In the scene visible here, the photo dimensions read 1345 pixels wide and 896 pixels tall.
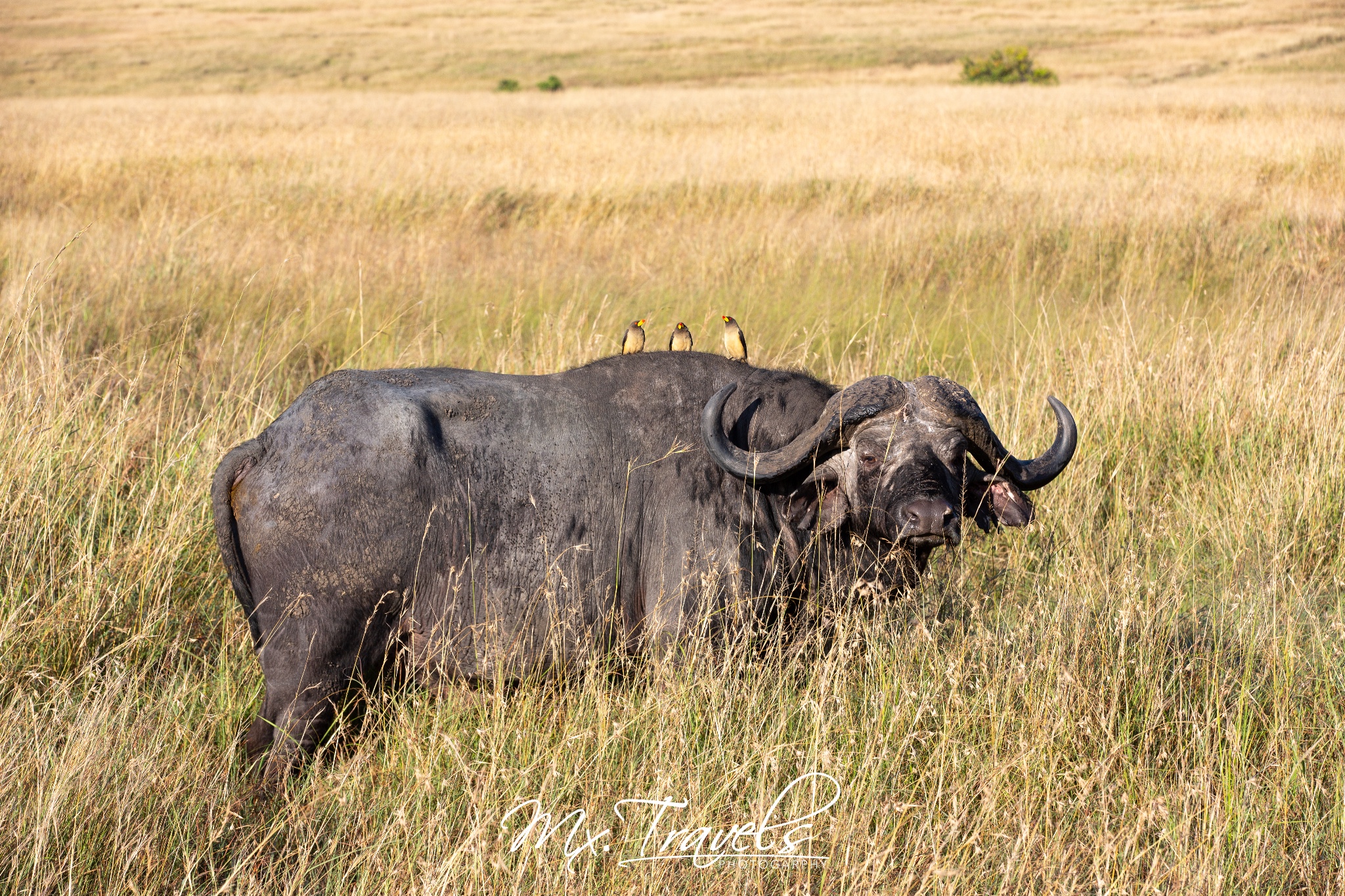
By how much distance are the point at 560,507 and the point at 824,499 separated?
94cm

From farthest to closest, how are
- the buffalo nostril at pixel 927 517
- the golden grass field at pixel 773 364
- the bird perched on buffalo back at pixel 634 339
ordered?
the bird perched on buffalo back at pixel 634 339 < the buffalo nostril at pixel 927 517 < the golden grass field at pixel 773 364

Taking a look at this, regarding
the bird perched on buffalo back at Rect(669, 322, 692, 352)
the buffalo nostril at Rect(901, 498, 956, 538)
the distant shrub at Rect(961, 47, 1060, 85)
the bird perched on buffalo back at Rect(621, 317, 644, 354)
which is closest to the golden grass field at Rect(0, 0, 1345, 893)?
the buffalo nostril at Rect(901, 498, 956, 538)

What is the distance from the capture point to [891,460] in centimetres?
362

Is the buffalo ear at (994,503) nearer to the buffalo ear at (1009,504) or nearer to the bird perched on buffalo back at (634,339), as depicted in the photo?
the buffalo ear at (1009,504)

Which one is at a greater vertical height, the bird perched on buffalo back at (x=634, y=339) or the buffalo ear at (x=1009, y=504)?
the bird perched on buffalo back at (x=634, y=339)

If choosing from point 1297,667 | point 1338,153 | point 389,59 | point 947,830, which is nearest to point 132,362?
point 947,830

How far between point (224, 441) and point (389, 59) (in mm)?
52498

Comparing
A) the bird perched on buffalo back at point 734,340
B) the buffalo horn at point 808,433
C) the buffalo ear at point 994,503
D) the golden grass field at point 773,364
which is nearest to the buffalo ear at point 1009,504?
the buffalo ear at point 994,503

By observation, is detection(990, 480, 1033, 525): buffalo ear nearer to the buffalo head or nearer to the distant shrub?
the buffalo head

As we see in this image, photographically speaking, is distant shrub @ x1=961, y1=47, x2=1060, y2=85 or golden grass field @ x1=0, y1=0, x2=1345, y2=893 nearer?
golden grass field @ x1=0, y1=0, x2=1345, y2=893

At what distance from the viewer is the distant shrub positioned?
35875 mm

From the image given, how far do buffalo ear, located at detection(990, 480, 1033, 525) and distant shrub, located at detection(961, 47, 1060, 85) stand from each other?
35143 mm

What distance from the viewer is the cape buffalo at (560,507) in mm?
3287

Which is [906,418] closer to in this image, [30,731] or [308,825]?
[308,825]
